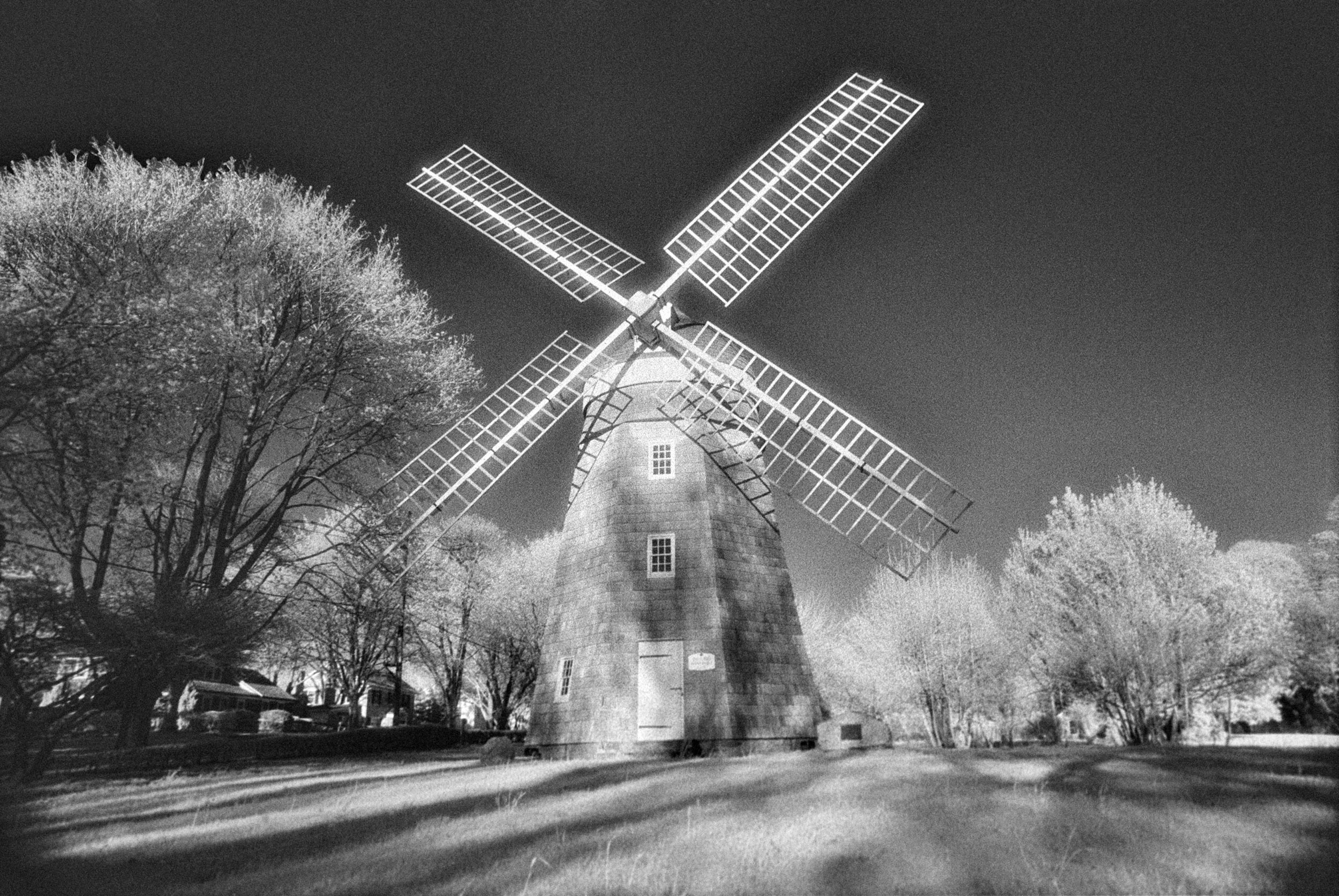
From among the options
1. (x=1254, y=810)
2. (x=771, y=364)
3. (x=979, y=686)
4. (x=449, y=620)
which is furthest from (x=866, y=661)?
(x=1254, y=810)

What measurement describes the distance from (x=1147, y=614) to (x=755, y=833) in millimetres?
26939

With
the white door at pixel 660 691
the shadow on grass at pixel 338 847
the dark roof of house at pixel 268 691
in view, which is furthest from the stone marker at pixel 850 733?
the dark roof of house at pixel 268 691

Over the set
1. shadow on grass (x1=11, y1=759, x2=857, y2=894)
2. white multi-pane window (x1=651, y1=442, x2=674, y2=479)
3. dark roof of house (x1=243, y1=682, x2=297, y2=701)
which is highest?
white multi-pane window (x1=651, y1=442, x2=674, y2=479)

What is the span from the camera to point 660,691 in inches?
771

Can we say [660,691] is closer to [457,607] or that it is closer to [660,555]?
[660,555]

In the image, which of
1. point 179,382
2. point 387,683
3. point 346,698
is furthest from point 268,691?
point 179,382

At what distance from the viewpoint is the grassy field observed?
21.5ft

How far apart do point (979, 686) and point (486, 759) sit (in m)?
28.9

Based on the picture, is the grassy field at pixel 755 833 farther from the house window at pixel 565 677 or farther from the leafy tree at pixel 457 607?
the leafy tree at pixel 457 607

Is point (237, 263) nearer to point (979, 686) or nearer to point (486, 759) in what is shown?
point (486, 759)

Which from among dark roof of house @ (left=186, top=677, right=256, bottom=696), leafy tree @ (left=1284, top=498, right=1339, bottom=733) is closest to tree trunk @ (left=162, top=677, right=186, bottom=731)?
dark roof of house @ (left=186, top=677, right=256, bottom=696)

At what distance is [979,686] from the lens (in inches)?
1553

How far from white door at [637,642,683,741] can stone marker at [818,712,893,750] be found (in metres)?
4.17

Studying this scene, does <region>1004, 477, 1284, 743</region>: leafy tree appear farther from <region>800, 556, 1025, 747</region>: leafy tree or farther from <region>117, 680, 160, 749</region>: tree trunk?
<region>117, 680, 160, 749</region>: tree trunk
